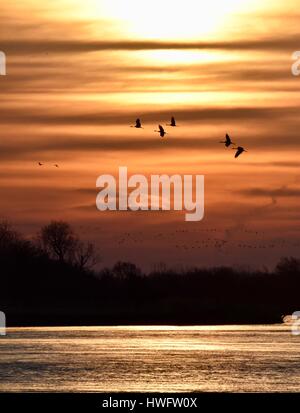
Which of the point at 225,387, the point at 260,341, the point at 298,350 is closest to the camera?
the point at 225,387

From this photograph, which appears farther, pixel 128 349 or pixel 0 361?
pixel 128 349

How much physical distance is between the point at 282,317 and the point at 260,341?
4251 cm

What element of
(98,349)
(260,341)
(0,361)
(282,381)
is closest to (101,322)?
(260,341)

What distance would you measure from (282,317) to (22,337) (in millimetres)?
39747

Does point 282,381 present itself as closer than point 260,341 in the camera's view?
Yes

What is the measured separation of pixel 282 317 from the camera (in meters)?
124

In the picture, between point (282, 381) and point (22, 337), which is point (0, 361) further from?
point (22, 337)

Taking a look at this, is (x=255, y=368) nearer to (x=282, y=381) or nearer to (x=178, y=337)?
(x=282, y=381)
